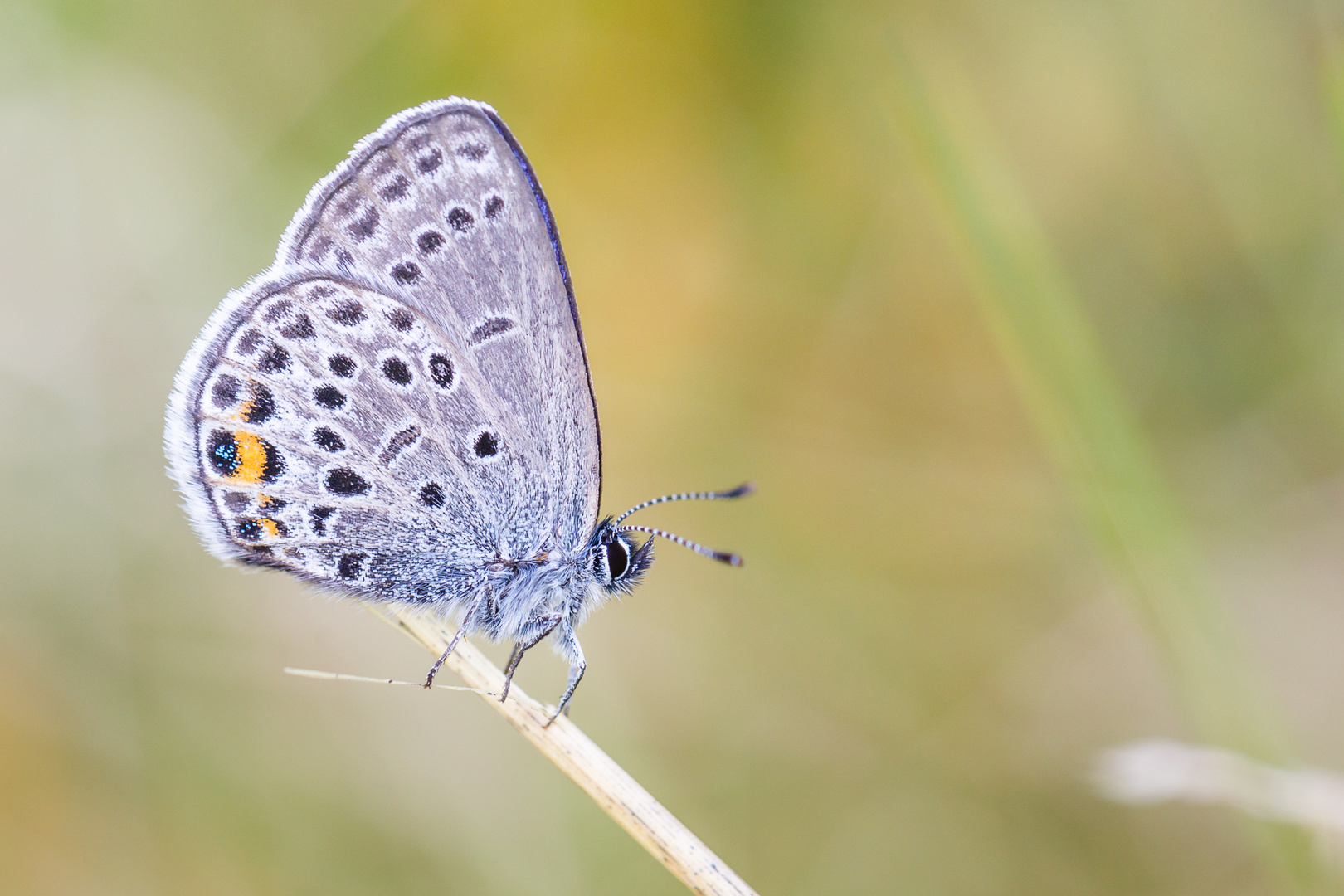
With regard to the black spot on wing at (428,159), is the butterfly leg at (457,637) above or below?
below

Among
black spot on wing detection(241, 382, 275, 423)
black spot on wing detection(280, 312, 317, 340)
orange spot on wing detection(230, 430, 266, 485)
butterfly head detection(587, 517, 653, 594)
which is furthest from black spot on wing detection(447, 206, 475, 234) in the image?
butterfly head detection(587, 517, 653, 594)

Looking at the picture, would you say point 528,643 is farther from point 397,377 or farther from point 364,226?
point 364,226

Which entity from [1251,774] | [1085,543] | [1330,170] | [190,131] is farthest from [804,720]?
[190,131]

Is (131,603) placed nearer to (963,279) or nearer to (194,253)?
(194,253)

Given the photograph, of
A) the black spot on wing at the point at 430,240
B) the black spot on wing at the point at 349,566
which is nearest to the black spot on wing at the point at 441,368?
the black spot on wing at the point at 430,240

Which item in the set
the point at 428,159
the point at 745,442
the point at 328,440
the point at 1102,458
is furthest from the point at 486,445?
the point at 745,442

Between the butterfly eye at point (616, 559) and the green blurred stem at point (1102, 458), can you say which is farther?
the butterfly eye at point (616, 559)

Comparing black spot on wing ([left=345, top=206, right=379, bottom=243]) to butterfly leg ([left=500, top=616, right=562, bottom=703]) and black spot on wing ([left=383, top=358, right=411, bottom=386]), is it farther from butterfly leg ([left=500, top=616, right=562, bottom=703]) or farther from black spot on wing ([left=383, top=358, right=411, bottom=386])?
butterfly leg ([left=500, top=616, right=562, bottom=703])

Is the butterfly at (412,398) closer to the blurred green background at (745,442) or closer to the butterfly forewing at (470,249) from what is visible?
the butterfly forewing at (470,249)
